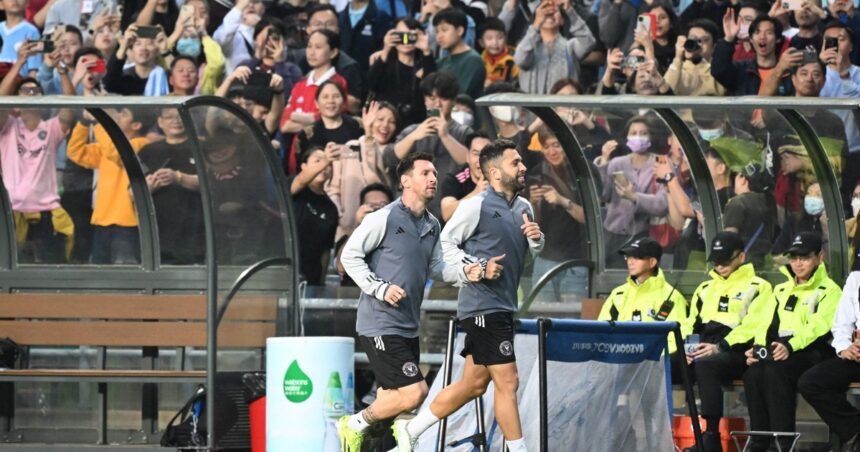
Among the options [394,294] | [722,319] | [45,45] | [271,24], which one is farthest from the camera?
[45,45]

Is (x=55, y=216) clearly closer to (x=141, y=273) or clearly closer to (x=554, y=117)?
(x=141, y=273)

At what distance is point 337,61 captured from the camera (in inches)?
621

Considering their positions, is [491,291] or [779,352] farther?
[779,352]

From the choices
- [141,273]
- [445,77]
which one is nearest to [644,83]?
[445,77]

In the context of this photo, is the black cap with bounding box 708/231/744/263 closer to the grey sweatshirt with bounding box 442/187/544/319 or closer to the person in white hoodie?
the person in white hoodie

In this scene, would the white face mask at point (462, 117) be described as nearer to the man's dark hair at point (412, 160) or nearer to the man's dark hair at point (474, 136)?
the man's dark hair at point (474, 136)

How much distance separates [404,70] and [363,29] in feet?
3.43

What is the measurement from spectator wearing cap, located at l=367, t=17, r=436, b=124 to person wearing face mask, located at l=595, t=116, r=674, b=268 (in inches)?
107

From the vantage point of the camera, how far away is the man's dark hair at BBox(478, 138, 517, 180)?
10.2 metres

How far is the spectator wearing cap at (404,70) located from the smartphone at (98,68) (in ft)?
9.59

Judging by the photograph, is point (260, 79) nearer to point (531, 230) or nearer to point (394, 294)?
point (394, 294)

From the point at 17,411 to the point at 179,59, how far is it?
417 centimetres

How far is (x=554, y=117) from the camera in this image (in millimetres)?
12930

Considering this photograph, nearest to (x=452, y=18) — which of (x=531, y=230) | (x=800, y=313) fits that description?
(x=800, y=313)
